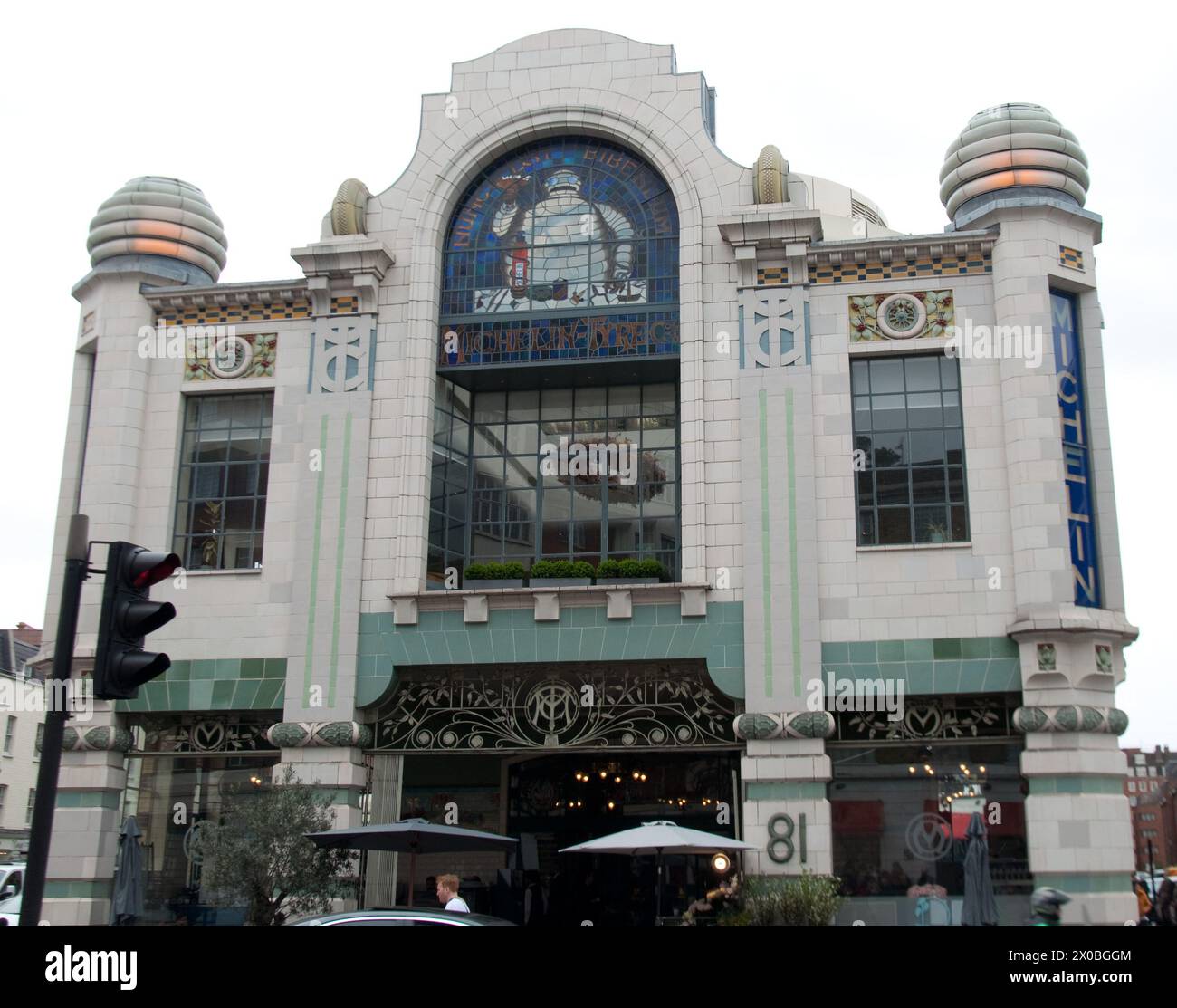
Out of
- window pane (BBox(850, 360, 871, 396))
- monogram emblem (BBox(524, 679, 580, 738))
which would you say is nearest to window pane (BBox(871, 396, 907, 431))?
window pane (BBox(850, 360, 871, 396))

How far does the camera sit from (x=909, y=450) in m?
23.1

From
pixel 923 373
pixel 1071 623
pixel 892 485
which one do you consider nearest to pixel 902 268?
pixel 923 373

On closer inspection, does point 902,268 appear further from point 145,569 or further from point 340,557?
point 145,569

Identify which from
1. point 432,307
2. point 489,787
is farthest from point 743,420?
point 489,787

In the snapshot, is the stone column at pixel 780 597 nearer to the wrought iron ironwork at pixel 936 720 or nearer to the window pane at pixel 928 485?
the wrought iron ironwork at pixel 936 720

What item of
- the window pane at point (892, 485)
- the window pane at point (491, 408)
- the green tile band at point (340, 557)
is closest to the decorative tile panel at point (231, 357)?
the green tile band at point (340, 557)

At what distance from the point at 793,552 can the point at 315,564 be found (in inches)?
350

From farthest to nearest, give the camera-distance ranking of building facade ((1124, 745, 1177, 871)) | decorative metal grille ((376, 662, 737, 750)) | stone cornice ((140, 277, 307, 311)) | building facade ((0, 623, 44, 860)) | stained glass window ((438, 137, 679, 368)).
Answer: building facade ((1124, 745, 1177, 871)) < building facade ((0, 623, 44, 860)) < stone cornice ((140, 277, 307, 311)) < stained glass window ((438, 137, 679, 368)) < decorative metal grille ((376, 662, 737, 750))

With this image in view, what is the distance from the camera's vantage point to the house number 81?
21.2 metres

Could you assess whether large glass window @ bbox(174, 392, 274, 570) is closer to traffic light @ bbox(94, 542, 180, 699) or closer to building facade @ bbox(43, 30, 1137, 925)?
building facade @ bbox(43, 30, 1137, 925)

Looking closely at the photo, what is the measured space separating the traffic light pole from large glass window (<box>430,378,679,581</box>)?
1559 cm

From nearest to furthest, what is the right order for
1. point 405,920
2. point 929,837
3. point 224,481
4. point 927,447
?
point 405,920 < point 929,837 < point 927,447 < point 224,481

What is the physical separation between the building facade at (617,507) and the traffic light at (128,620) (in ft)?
45.9
